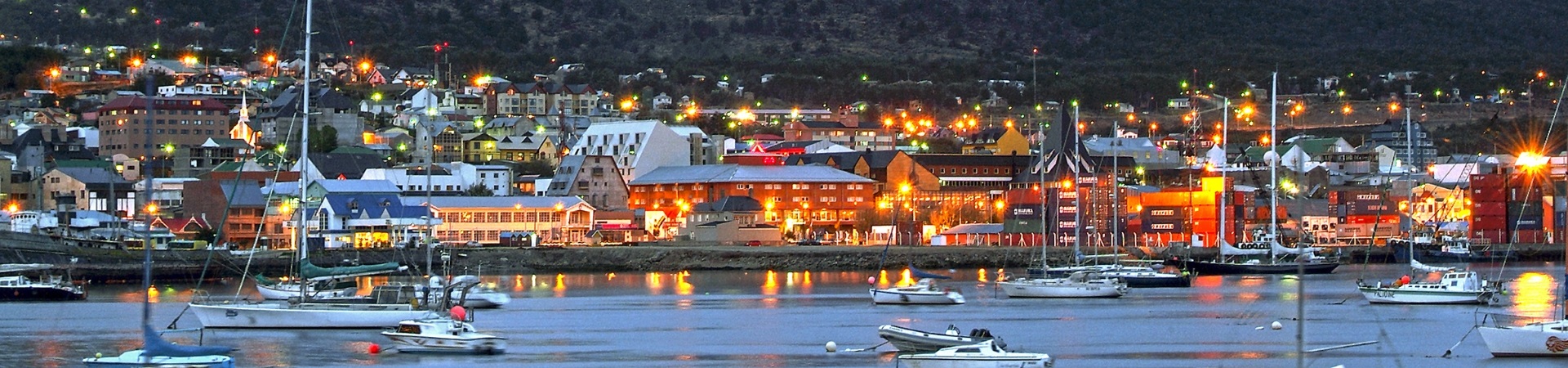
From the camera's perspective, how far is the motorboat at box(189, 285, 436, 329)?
40.1m

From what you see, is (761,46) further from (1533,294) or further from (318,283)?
(318,283)

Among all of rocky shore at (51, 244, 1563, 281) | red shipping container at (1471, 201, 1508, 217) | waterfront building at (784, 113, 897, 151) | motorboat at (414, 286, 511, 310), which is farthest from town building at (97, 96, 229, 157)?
red shipping container at (1471, 201, 1508, 217)

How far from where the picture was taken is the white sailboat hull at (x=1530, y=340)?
31.3 metres

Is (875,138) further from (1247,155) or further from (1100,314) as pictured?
(1100,314)

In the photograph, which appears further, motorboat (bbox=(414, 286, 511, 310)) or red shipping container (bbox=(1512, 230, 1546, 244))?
red shipping container (bbox=(1512, 230, 1546, 244))

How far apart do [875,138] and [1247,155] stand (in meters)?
20.1

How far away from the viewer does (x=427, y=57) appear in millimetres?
153500

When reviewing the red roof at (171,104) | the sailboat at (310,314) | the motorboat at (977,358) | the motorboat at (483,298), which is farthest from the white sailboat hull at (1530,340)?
the red roof at (171,104)

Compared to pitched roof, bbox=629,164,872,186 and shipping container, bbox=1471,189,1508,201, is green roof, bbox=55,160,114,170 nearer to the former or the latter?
pitched roof, bbox=629,164,872,186

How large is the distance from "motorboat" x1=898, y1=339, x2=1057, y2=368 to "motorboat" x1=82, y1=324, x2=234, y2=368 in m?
9.68

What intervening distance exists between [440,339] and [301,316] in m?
6.74

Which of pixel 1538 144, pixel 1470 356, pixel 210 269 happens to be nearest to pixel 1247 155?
pixel 1538 144

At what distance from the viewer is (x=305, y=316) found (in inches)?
1590

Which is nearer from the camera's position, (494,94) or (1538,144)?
(1538,144)
